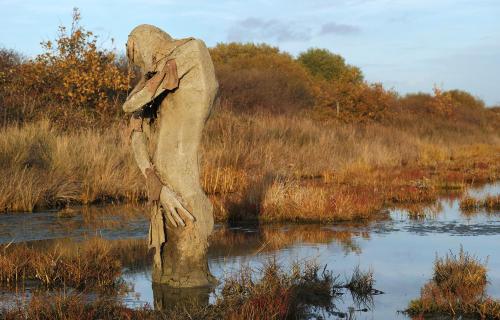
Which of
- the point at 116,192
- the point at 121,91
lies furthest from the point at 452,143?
the point at 116,192

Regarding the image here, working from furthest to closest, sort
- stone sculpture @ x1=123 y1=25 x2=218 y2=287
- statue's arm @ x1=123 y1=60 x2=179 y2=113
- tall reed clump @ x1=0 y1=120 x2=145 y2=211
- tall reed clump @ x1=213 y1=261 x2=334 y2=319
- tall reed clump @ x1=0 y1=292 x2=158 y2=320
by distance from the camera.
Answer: tall reed clump @ x1=0 y1=120 x2=145 y2=211
stone sculpture @ x1=123 y1=25 x2=218 y2=287
statue's arm @ x1=123 y1=60 x2=179 y2=113
tall reed clump @ x1=213 y1=261 x2=334 y2=319
tall reed clump @ x1=0 y1=292 x2=158 y2=320

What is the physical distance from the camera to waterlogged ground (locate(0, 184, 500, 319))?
8.09 meters

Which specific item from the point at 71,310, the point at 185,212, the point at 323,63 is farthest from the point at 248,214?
the point at 323,63

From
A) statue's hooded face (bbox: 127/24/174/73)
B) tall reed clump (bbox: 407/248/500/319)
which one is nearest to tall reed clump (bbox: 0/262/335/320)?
tall reed clump (bbox: 407/248/500/319)

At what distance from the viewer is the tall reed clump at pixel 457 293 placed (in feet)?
23.2

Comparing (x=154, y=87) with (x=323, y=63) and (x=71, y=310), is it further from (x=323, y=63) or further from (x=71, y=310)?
(x=323, y=63)

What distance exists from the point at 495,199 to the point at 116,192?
8255mm

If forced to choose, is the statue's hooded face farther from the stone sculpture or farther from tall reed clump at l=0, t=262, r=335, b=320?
tall reed clump at l=0, t=262, r=335, b=320

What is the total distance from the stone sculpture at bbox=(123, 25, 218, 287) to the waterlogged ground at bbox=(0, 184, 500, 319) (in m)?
0.38

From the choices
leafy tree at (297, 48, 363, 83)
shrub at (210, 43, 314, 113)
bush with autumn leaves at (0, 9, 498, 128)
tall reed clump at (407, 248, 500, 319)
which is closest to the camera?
tall reed clump at (407, 248, 500, 319)

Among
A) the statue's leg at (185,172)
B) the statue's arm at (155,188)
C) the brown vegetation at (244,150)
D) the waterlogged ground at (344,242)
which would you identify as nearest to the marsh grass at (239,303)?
the waterlogged ground at (344,242)

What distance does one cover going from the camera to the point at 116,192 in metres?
16.3

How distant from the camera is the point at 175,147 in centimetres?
761

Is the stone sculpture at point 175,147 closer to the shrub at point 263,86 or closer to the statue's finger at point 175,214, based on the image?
the statue's finger at point 175,214
